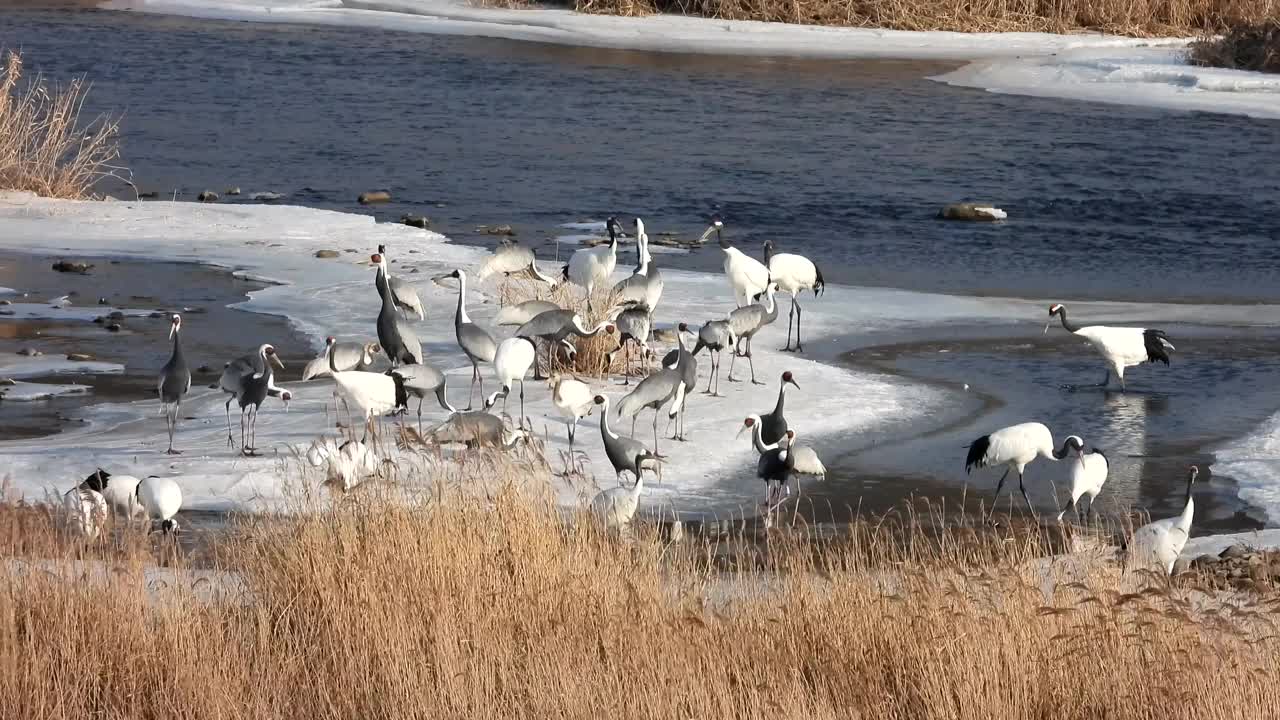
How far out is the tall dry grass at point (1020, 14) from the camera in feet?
111

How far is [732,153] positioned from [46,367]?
1291 centimetres

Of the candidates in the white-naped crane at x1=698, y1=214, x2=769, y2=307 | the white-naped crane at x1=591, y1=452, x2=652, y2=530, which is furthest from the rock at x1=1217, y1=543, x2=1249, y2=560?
the white-naped crane at x1=698, y1=214, x2=769, y2=307

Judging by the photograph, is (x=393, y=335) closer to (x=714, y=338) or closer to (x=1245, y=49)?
(x=714, y=338)

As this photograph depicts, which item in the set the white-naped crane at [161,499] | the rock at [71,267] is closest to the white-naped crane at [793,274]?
the rock at [71,267]

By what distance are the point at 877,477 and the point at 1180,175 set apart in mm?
13346

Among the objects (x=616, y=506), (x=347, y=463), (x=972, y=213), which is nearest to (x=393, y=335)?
(x=347, y=463)

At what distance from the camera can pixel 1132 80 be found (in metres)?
27.8

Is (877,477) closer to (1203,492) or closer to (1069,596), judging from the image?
(1203,492)

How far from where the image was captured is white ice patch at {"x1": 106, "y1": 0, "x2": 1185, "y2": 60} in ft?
104

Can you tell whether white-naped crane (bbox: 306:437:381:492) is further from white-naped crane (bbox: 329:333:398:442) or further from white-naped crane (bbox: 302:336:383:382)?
white-naped crane (bbox: 302:336:383:382)

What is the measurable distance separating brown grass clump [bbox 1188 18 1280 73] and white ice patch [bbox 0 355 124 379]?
22.6m

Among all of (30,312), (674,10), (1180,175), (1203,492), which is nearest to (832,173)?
(1180,175)

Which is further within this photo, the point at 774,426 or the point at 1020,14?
the point at 1020,14

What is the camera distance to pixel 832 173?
2153 centimetres
